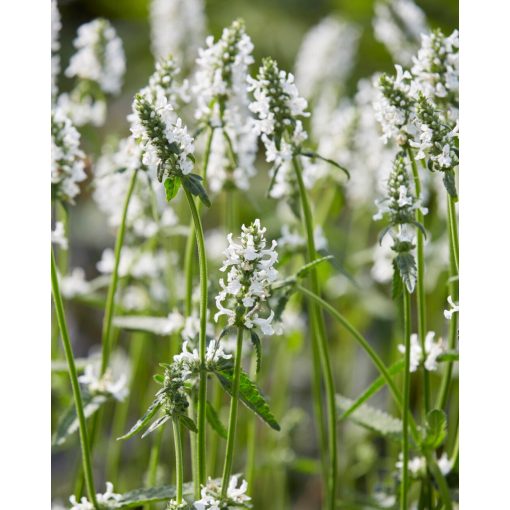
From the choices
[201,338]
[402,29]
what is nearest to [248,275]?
[201,338]

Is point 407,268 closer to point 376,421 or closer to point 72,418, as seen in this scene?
point 376,421

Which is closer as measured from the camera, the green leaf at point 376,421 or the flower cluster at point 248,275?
the flower cluster at point 248,275

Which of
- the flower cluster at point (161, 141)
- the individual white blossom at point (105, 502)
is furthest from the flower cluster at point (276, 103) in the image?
the individual white blossom at point (105, 502)

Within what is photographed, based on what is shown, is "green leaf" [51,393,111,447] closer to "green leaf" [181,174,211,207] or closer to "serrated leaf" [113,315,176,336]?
"serrated leaf" [113,315,176,336]

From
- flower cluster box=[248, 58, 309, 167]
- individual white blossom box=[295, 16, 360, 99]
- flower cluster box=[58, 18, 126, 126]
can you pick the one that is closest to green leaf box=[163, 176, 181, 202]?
flower cluster box=[248, 58, 309, 167]

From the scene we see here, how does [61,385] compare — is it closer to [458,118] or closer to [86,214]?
[458,118]

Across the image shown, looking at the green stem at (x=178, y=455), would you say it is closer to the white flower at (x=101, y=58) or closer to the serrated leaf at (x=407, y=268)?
the serrated leaf at (x=407, y=268)
